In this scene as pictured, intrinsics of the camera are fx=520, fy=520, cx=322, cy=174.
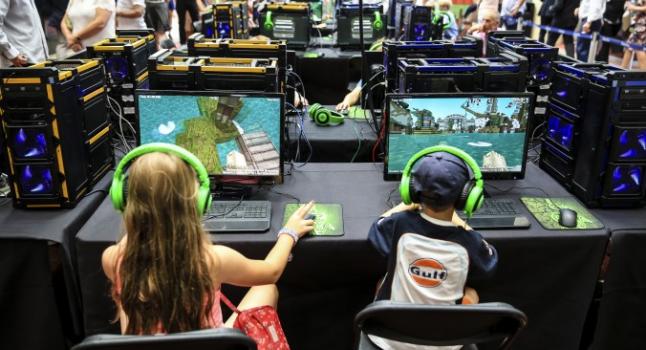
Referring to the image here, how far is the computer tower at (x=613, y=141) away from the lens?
6.49ft

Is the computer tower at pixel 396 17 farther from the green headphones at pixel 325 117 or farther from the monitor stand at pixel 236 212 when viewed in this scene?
the monitor stand at pixel 236 212

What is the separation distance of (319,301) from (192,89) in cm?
107

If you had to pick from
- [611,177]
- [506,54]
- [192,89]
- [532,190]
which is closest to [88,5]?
[192,89]

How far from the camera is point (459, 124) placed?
2.15 m

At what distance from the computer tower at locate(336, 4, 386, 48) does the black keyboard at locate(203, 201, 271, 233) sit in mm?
3816

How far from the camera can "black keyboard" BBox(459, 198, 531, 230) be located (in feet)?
6.38

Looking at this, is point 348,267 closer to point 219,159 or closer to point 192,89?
point 219,159

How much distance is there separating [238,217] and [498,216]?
100 cm

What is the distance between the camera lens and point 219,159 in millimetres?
2125

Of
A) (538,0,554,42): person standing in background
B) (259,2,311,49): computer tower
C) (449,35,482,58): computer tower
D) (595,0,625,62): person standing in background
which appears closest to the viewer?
(449,35,482,58): computer tower

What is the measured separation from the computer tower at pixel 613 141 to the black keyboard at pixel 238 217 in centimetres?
132

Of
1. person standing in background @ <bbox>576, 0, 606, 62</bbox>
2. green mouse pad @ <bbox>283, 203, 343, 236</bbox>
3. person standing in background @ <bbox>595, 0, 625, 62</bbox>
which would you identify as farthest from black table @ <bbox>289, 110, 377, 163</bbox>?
person standing in background @ <bbox>595, 0, 625, 62</bbox>

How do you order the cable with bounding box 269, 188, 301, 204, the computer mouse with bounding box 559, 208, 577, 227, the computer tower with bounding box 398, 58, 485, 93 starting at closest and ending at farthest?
the computer mouse with bounding box 559, 208, 577, 227 → the cable with bounding box 269, 188, 301, 204 → the computer tower with bounding box 398, 58, 485, 93

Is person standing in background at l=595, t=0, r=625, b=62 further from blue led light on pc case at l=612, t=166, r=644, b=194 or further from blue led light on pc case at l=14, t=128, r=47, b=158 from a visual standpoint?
blue led light on pc case at l=14, t=128, r=47, b=158
